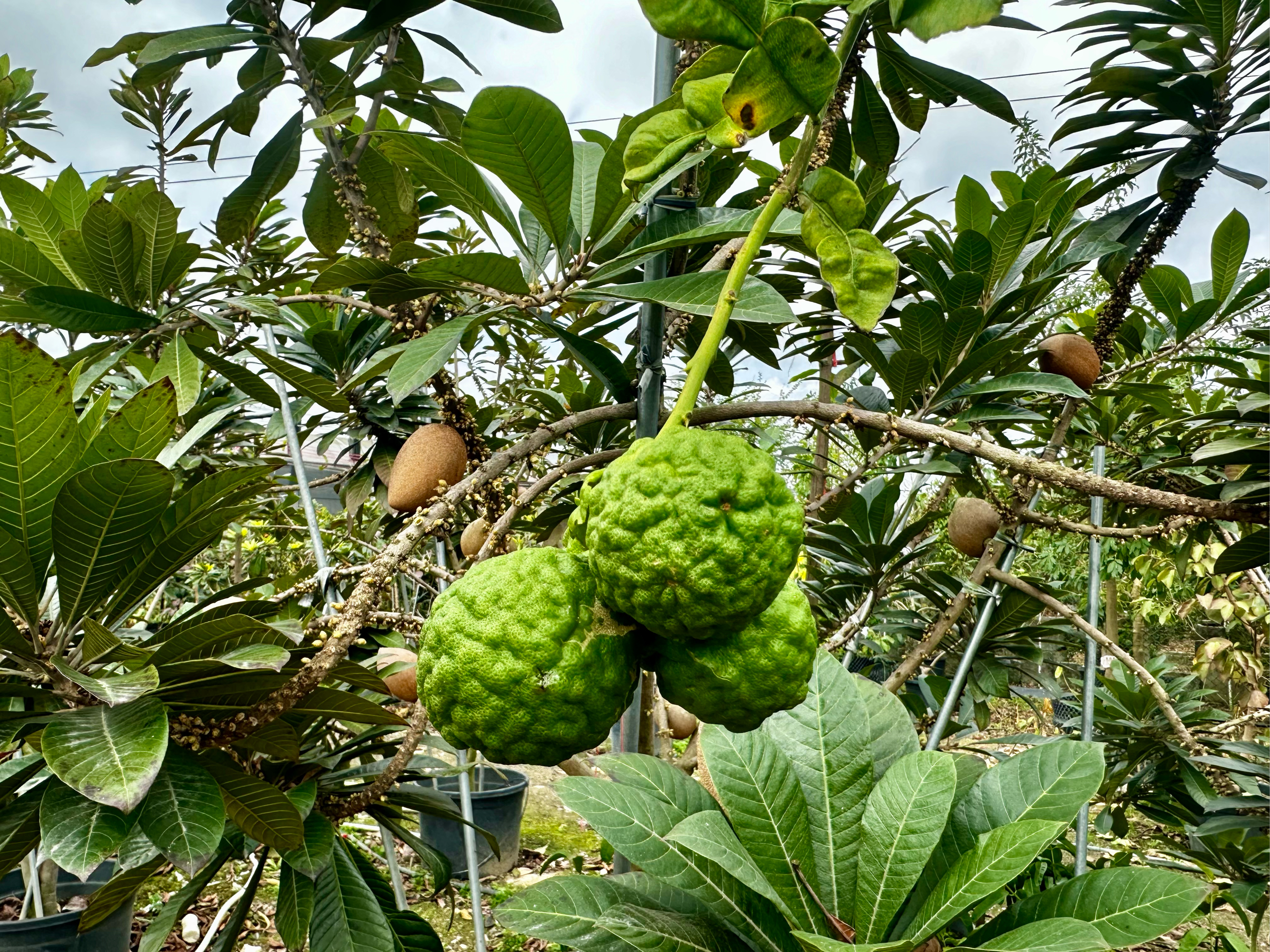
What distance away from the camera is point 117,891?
1337 millimetres

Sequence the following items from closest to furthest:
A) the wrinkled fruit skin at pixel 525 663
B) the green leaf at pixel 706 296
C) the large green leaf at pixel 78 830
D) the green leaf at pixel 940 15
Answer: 1. the green leaf at pixel 940 15
2. the wrinkled fruit skin at pixel 525 663
3. the green leaf at pixel 706 296
4. the large green leaf at pixel 78 830

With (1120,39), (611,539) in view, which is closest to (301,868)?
(611,539)

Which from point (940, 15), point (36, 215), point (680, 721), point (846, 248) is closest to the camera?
point (940, 15)

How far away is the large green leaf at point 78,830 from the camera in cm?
90

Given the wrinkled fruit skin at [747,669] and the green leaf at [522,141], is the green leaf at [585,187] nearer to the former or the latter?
the green leaf at [522,141]

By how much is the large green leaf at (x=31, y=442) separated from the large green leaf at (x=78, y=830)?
265 millimetres

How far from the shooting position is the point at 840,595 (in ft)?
7.29

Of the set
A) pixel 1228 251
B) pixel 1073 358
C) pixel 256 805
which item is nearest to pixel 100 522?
pixel 256 805

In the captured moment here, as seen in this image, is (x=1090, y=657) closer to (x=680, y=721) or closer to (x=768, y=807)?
(x=768, y=807)

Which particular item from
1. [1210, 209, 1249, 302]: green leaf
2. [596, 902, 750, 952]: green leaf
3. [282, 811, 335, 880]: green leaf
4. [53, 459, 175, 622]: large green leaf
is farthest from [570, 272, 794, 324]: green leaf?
[1210, 209, 1249, 302]: green leaf

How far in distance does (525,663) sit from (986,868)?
89 centimetres

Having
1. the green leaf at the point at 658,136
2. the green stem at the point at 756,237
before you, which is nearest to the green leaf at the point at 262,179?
the green leaf at the point at 658,136

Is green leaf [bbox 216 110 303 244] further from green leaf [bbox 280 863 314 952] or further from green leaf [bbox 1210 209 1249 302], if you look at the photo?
green leaf [bbox 1210 209 1249 302]

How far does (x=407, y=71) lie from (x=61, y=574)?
1024 millimetres
